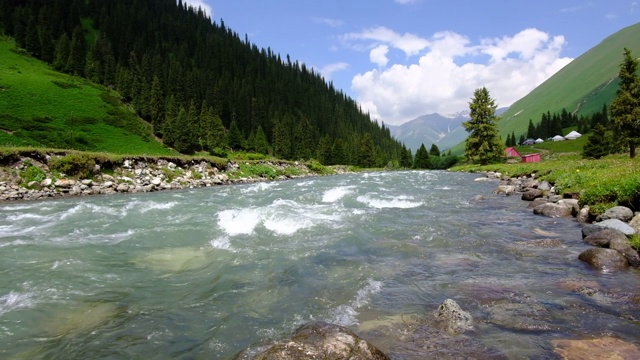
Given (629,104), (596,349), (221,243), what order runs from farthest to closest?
(629,104), (221,243), (596,349)

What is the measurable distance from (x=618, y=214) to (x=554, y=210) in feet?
10.2

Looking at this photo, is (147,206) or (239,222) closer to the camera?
(239,222)

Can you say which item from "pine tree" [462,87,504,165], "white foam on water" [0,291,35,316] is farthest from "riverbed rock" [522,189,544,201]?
"pine tree" [462,87,504,165]

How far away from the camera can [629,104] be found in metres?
38.6

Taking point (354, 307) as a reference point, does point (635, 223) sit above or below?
above

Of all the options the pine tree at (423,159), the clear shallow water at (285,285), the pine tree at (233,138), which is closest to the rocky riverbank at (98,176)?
the clear shallow water at (285,285)

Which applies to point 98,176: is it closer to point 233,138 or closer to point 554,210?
point 554,210

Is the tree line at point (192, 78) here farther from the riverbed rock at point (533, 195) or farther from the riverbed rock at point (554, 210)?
the riverbed rock at point (554, 210)

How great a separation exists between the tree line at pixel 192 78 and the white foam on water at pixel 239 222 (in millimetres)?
63999

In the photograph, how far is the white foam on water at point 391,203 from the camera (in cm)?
1697

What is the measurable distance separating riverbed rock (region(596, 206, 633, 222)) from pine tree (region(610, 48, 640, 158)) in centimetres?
3682

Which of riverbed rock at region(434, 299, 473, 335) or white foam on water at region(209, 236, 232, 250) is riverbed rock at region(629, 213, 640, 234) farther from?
white foam on water at region(209, 236, 232, 250)

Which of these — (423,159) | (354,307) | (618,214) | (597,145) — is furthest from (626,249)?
(423,159)

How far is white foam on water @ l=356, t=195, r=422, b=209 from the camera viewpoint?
55.7 ft
